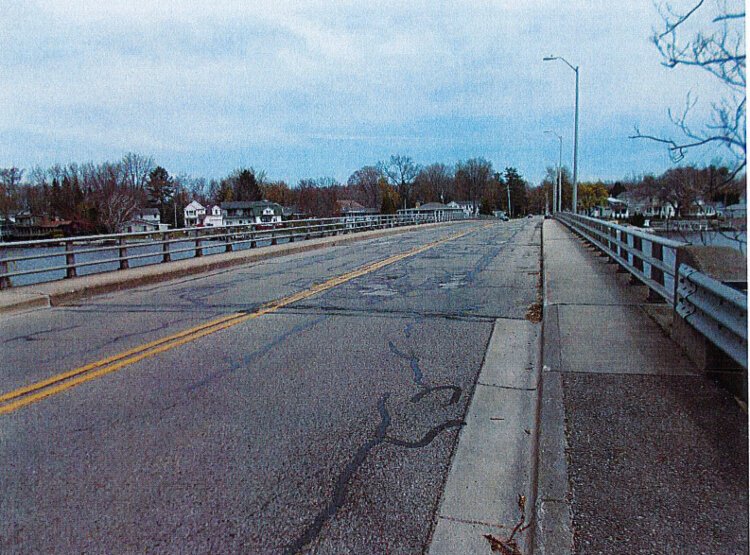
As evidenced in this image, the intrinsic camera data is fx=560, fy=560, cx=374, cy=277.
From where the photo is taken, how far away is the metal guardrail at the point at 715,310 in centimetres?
358

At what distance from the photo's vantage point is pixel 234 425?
410cm

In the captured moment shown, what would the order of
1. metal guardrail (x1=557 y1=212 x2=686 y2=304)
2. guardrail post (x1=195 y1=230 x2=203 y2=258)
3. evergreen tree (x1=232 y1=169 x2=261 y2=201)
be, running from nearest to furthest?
metal guardrail (x1=557 y1=212 x2=686 y2=304), guardrail post (x1=195 y1=230 x2=203 y2=258), evergreen tree (x1=232 y1=169 x2=261 y2=201)

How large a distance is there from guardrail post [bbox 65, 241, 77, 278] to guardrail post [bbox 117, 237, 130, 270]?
3.59 feet

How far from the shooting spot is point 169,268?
13.3 metres

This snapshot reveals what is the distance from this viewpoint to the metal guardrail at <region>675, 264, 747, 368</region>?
358cm

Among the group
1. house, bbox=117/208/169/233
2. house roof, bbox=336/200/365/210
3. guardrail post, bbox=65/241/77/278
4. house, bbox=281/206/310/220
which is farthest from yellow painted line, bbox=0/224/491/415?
house roof, bbox=336/200/365/210

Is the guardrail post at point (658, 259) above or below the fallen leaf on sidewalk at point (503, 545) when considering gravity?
above

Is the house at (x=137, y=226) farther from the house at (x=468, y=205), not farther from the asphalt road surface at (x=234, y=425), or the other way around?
the house at (x=468, y=205)

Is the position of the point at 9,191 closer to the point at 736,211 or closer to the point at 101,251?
the point at 101,251

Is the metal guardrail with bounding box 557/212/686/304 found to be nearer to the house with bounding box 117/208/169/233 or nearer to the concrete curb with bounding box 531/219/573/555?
the concrete curb with bounding box 531/219/573/555

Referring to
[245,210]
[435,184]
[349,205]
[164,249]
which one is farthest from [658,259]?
[435,184]

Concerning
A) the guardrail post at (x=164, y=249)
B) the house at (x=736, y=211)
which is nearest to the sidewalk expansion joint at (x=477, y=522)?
the house at (x=736, y=211)

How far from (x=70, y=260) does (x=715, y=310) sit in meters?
11.5

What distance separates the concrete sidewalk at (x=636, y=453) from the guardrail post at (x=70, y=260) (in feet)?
31.5
